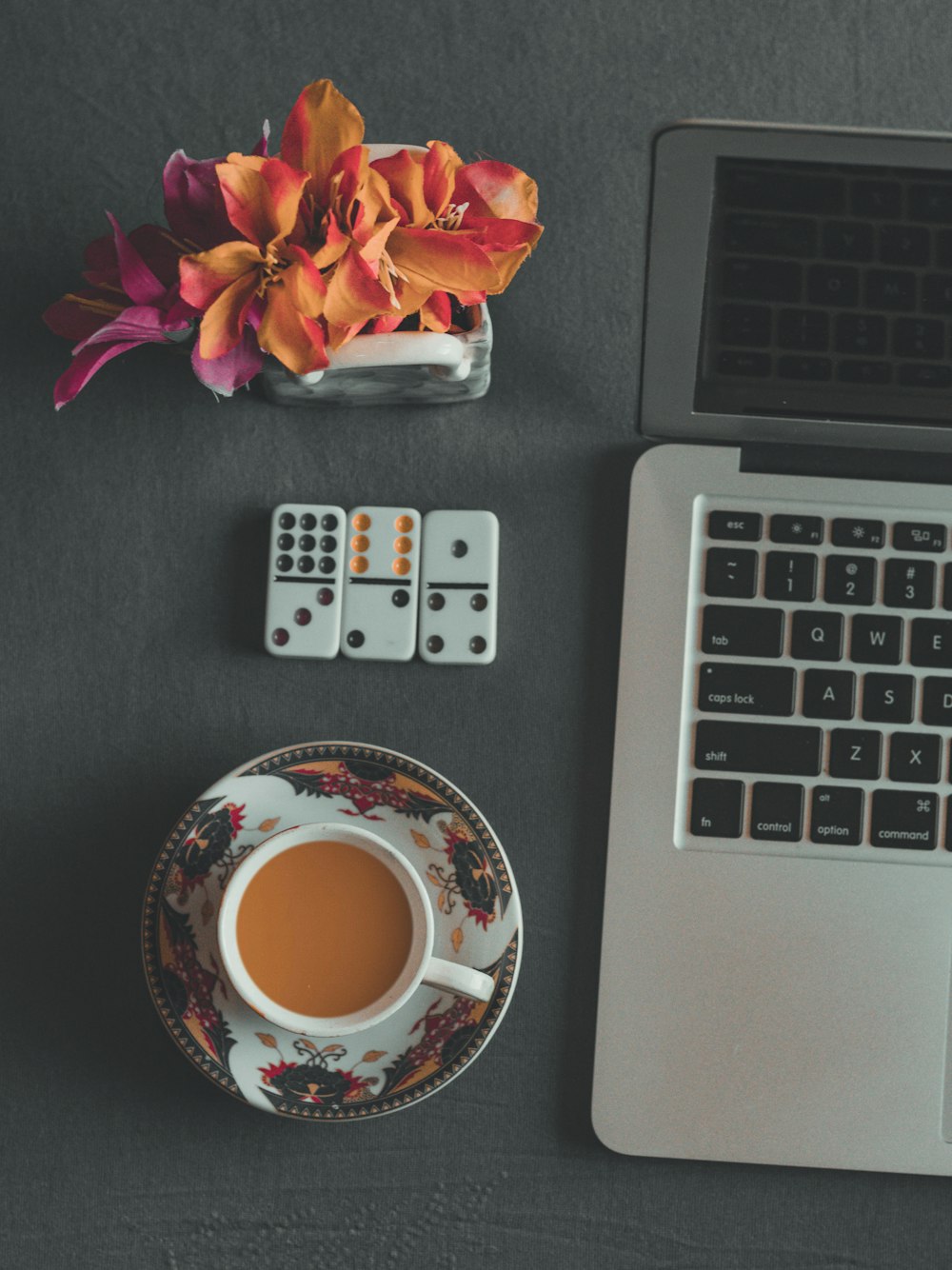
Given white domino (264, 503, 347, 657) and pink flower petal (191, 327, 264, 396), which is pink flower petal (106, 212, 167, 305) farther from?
white domino (264, 503, 347, 657)

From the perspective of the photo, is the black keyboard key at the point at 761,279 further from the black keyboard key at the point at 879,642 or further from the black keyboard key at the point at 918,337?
the black keyboard key at the point at 879,642

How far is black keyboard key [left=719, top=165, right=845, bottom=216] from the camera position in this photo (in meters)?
0.61

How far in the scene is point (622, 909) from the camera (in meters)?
0.59

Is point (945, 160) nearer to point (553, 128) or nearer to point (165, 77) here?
point (553, 128)

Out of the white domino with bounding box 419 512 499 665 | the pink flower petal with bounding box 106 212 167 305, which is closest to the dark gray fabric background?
the white domino with bounding box 419 512 499 665

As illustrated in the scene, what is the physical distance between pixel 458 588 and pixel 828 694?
0.75ft

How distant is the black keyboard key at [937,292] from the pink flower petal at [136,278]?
439mm

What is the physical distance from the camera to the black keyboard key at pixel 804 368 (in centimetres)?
61

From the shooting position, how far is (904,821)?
590 millimetres

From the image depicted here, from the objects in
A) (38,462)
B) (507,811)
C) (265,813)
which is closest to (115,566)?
(38,462)

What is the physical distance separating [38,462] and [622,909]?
0.45 metres

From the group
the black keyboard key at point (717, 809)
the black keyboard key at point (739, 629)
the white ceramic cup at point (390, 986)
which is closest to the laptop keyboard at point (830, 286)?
the black keyboard key at point (739, 629)

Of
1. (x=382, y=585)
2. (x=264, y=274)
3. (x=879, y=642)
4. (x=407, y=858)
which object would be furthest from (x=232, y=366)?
(x=879, y=642)

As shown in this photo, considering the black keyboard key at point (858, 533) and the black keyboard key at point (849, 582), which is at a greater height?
the black keyboard key at point (858, 533)
